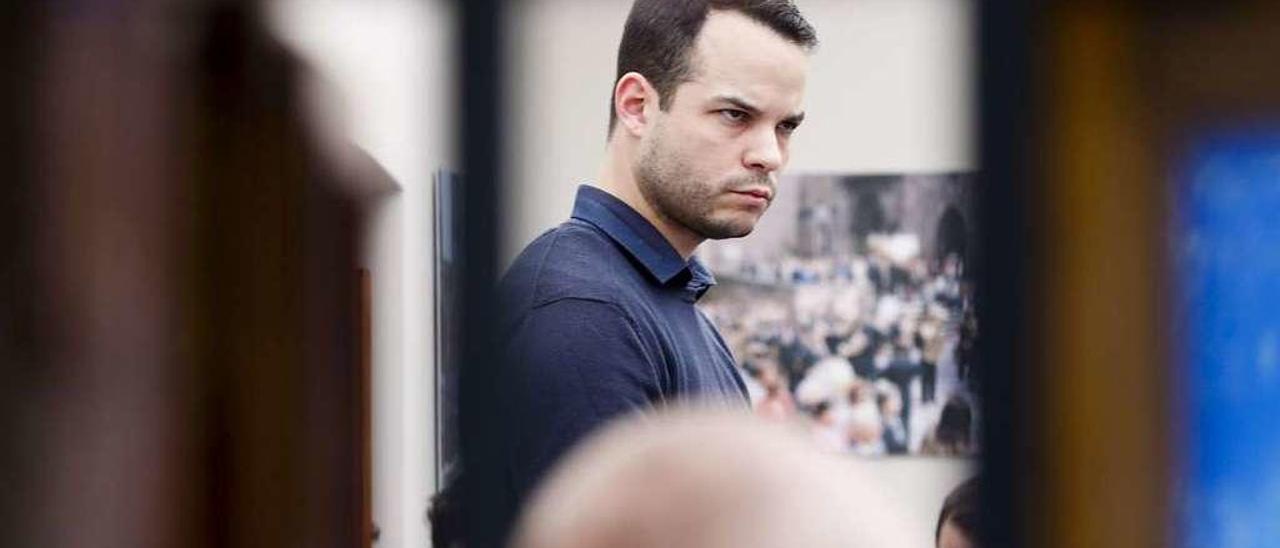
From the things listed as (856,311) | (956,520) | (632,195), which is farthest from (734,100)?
(956,520)

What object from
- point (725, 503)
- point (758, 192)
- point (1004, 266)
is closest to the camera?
point (725, 503)

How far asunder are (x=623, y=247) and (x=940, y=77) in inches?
11.4

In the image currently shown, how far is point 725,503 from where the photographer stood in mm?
926

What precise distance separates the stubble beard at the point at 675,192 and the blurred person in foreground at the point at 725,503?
0.30 m

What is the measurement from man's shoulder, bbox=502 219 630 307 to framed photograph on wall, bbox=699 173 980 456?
104 mm

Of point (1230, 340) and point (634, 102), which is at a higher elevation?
point (634, 102)

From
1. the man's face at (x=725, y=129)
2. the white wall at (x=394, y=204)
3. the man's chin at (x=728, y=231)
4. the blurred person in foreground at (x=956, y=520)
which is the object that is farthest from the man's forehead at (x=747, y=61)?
the blurred person in foreground at (x=956, y=520)

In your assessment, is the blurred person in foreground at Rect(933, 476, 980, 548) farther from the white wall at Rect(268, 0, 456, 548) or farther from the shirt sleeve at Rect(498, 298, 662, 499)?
the white wall at Rect(268, 0, 456, 548)

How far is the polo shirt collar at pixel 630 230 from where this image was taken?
132cm

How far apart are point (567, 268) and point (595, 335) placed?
0.06 meters

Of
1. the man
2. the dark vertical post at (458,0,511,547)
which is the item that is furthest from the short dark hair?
the dark vertical post at (458,0,511,547)

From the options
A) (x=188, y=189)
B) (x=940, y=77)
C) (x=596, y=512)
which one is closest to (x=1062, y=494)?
(x=940, y=77)

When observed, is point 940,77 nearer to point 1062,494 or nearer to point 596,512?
point 1062,494

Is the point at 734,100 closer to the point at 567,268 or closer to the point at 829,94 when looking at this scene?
the point at 829,94
